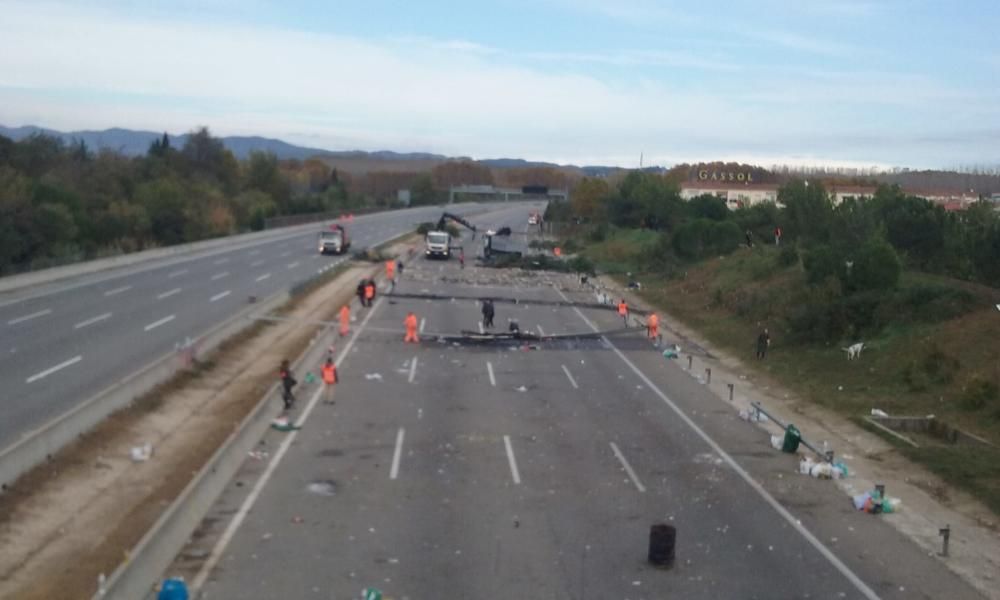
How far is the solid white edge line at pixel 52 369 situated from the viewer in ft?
92.1

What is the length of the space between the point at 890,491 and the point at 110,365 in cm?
1959

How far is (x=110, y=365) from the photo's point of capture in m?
30.7

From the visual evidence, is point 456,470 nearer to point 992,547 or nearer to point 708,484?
point 708,484

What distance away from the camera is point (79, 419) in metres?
21.9

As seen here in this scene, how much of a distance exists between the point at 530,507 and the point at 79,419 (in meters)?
9.12

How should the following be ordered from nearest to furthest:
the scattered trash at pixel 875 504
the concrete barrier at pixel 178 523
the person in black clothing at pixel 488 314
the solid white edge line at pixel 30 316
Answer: the concrete barrier at pixel 178 523
the scattered trash at pixel 875 504
the solid white edge line at pixel 30 316
the person in black clothing at pixel 488 314

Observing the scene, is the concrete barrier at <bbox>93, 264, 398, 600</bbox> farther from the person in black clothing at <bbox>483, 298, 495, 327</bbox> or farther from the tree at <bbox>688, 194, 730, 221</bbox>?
the tree at <bbox>688, 194, 730, 221</bbox>

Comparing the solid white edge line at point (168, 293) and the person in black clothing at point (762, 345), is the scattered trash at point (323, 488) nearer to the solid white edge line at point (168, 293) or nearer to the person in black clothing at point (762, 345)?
the person in black clothing at point (762, 345)

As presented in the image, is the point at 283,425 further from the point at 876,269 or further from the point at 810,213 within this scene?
the point at 810,213

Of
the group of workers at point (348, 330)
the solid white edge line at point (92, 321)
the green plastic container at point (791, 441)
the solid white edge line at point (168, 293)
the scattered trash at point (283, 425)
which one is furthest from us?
the solid white edge line at point (168, 293)

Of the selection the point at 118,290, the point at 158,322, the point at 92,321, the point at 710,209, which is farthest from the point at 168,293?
the point at 710,209

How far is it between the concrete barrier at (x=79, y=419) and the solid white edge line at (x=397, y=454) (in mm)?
5788

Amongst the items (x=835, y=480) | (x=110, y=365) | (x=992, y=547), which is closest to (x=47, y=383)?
(x=110, y=365)

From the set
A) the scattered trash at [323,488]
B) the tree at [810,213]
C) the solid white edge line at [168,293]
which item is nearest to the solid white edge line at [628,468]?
the scattered trash at [323,488]
